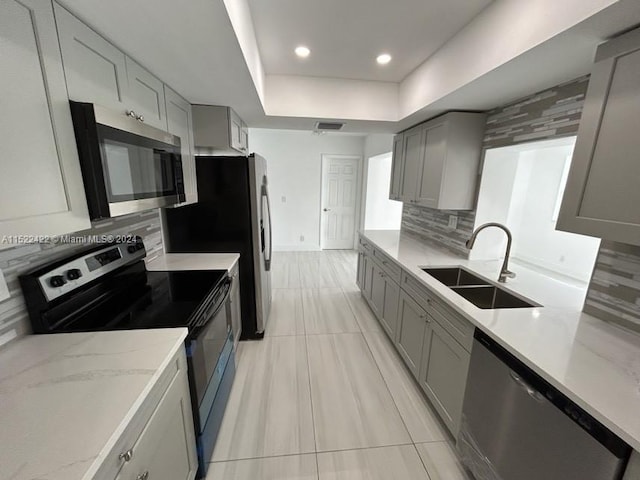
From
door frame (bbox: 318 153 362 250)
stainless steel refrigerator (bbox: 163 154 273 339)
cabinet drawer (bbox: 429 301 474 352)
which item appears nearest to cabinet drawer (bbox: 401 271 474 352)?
cabinet drawer (bbox: 429 301 474 352)

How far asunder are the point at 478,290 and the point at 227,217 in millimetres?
2138

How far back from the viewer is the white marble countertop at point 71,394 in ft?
2.00

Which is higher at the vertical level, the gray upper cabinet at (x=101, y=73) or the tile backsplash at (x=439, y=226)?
the gray upper cabinet at (x=101, y=73)

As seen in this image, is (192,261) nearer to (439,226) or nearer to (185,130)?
(185,130)

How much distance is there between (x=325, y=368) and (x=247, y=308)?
93 centimetres

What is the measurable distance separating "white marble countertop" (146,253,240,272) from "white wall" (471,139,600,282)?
2.20 metres

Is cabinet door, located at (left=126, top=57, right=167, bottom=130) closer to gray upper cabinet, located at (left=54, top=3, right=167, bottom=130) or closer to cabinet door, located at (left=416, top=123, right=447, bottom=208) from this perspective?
gray upper cabinet, located at (left=54, top=3, right=167, bottom=130)

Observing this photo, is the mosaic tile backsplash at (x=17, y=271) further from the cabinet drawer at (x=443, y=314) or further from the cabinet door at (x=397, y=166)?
the cabinet door at (x=397, y=166)

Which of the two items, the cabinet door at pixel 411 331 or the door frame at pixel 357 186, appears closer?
the cabinet door at pixel 411 331

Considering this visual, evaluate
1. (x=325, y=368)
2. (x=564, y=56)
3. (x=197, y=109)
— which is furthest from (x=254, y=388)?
(x=564, y=56)

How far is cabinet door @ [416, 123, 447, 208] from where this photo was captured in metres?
2.37

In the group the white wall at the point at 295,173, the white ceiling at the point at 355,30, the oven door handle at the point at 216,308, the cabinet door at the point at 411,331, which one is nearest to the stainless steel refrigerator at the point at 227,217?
the oven door handle at the point at 216,308

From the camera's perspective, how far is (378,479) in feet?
4.64

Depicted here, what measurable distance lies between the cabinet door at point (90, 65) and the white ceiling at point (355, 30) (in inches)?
35.9
